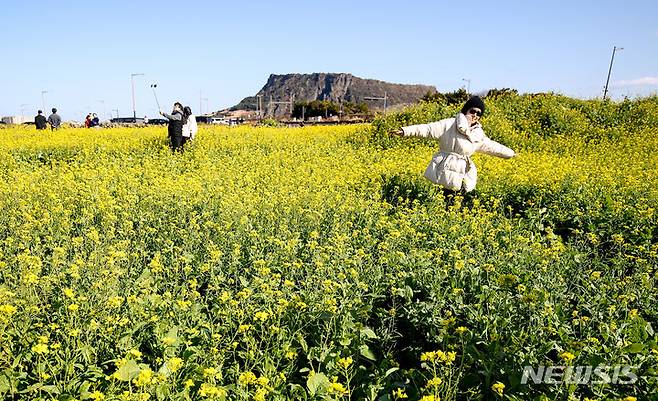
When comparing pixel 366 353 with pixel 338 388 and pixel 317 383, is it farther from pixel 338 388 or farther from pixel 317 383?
pixel 338 388

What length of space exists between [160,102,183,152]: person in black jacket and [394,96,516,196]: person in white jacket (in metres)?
8.42

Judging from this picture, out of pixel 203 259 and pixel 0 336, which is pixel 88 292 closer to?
pixel 0 336

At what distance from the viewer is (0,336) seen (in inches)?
111

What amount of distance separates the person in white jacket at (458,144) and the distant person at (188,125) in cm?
852

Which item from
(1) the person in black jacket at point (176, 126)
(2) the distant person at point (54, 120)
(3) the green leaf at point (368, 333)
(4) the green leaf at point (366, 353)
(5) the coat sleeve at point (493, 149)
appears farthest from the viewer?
(2) the distant person at point (54, 120)

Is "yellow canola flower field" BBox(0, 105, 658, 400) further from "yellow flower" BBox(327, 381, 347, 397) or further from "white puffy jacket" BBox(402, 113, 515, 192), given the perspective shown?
"white puffy jacket" BBox(402, 113, 515, 192)

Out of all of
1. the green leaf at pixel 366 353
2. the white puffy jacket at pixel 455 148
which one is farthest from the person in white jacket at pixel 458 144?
the green leaf at pixel 366 353

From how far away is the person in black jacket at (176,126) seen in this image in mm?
13070

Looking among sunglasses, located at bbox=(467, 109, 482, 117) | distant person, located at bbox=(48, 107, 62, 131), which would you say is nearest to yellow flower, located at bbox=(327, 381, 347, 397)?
sunglasses, located at bbox=(467, 109, 482, 117)

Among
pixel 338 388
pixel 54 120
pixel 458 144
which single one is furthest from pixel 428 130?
pixel 54 120

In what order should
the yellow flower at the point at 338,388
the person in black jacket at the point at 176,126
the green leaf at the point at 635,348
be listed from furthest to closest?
the person in black jacket at the point at 176,126 < the green leaf at the point at 635,348 < the yellow flower at the point at 338,388

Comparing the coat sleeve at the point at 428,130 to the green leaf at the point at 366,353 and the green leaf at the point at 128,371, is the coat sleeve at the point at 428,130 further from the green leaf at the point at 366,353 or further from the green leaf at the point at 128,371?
the green leaf at the point at 128,371

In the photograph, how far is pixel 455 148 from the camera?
623 centimetres

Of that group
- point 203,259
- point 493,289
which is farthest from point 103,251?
point 493,289
